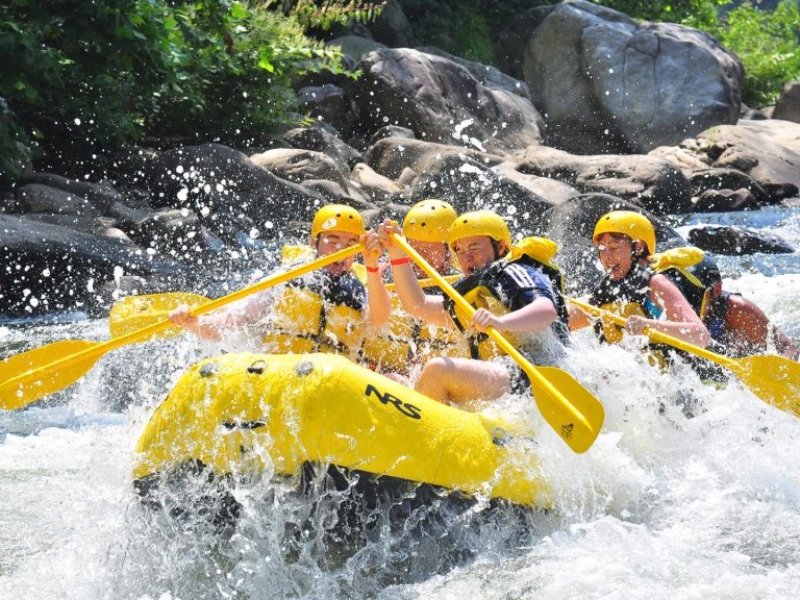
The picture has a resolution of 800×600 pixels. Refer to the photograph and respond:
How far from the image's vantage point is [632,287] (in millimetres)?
5492

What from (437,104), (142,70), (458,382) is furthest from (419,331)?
(437,104)

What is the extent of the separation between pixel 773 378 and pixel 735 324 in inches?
42.8

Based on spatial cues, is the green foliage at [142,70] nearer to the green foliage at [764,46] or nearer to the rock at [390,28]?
the rock at [390,28]

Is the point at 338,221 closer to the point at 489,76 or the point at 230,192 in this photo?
the point at 230,192

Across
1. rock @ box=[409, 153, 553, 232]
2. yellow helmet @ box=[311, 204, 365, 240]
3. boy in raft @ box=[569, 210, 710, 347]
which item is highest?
yellow helmet @ box=[311, 204, 365, 240]

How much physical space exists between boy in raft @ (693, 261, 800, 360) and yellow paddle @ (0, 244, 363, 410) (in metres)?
2.25

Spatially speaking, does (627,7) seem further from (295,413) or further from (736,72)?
A: (295,413)

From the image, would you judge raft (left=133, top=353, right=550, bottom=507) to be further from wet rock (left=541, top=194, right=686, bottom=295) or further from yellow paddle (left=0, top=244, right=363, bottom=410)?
wet rock (left=541, top=194, right=686, bottom=295)

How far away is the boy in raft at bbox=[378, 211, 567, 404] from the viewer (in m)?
4.37

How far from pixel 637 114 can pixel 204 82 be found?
887 centimetres

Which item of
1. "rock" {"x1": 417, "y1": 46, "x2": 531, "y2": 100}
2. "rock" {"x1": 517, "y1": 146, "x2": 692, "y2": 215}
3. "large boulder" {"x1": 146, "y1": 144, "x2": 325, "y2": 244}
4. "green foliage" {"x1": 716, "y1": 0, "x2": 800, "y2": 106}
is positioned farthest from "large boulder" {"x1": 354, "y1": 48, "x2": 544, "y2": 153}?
"green foliage" {"x1": 716, "y1": 0, "x2": 800, "y2": 106}

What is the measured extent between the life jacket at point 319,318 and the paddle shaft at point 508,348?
39 centimetres

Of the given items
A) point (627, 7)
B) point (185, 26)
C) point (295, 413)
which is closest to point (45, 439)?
point (295, 413)

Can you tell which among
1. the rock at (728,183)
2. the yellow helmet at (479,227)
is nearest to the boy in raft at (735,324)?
the yellow helmet at (479,227)
